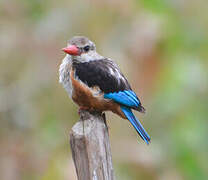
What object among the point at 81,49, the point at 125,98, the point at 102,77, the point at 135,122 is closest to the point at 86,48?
the point at 81,49

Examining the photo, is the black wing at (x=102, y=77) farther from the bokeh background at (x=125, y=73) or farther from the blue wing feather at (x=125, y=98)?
the bokeh background at (x=125, y=73)

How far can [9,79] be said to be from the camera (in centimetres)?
570

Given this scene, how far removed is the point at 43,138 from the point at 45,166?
1.23 ft

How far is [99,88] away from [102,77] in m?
0.09

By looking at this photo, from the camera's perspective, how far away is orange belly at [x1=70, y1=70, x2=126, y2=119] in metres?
4.58

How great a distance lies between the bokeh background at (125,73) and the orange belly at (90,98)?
766mm

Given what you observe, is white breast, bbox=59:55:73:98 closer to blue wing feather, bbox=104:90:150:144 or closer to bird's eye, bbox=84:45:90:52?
bird's eye, bbox=84:45:90:52

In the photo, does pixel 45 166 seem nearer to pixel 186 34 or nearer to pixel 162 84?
pixel 162 84

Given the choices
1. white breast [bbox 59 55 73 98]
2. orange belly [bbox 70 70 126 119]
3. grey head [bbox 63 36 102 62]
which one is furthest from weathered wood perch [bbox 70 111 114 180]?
grey head [bbox 63 36 102 62]

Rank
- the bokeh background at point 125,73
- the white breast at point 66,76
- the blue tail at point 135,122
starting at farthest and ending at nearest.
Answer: the bokeh background at point 125,73 < the white breast at point 66,76 < the blue tail at point 135,122

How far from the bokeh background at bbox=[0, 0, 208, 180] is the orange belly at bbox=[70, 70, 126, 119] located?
2.51 feet

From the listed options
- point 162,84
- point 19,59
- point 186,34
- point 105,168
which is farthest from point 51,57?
point 105,168

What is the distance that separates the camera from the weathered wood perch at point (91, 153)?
346 cm

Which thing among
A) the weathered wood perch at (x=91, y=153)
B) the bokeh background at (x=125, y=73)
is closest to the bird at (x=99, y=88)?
the bokeh background at (x=125, y=73)
